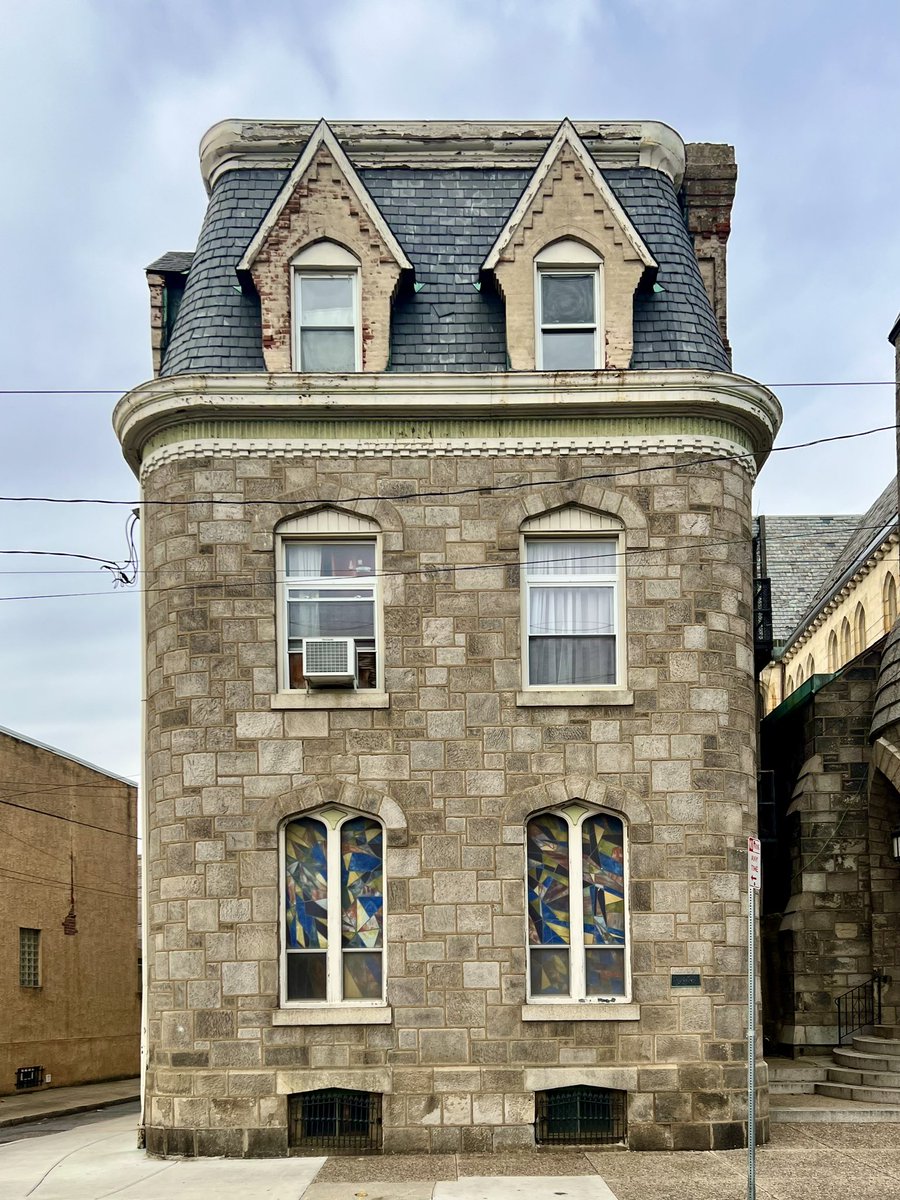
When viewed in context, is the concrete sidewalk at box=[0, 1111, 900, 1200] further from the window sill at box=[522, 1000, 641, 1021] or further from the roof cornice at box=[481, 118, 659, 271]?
the roof cornice at box=[481, 118, 659, 271]

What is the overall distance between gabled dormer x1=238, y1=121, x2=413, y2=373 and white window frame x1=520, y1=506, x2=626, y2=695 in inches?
115

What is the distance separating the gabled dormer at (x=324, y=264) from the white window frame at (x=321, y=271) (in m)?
0.01

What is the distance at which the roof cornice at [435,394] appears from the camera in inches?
758

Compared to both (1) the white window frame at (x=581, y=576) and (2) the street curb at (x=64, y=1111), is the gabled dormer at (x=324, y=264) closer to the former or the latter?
(1) the white window frame at (x=581, y=576)

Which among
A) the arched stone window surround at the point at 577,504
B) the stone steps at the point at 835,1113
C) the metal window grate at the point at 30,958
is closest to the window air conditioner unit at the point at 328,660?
the arched stone window surround at the point at 577,504

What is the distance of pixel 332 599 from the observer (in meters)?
19.5

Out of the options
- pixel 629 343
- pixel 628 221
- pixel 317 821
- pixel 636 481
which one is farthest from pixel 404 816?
pixel 628 221

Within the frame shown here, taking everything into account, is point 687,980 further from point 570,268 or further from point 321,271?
point 321,271

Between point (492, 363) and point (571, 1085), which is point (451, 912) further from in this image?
point (492, 363)

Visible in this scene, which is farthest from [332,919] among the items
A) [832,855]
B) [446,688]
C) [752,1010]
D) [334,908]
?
[832,855]

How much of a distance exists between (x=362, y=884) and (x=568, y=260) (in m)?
8.31

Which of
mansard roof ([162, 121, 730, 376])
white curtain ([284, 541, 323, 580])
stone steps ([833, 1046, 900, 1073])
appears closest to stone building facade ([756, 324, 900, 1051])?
stone steps ([833, 1046, 900, 1073])

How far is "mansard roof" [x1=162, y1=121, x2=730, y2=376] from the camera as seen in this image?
2009 centimetres

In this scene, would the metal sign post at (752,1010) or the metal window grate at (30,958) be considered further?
the metal window grate at (30,958)
